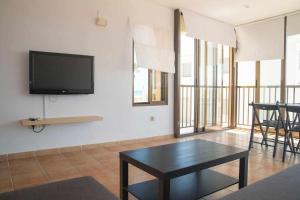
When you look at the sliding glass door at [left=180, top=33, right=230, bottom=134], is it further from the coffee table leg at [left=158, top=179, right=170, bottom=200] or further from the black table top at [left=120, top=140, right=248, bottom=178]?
the coffee table leg at [left=158, top=179, right=170, bottom=200]

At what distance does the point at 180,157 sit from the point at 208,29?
12.6 feet

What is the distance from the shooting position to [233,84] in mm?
5895

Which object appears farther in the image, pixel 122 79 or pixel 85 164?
pixel 122 79

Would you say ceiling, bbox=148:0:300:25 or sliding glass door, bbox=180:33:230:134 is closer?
ceiling, bbox=148:0:300:25

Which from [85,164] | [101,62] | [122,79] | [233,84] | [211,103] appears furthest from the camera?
[233,84]

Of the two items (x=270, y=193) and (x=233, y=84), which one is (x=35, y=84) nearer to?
(x=270, y=193)

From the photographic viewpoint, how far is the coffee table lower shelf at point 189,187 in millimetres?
1848

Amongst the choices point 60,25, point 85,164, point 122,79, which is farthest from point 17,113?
point 122,79

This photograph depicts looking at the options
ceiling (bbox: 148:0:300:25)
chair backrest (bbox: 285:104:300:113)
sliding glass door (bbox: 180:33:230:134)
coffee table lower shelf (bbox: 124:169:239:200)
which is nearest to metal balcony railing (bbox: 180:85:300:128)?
sliding glass door (bbox: 180:33:230:134)

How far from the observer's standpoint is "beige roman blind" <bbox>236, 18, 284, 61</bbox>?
5.05 metres

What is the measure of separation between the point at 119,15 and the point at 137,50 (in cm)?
64

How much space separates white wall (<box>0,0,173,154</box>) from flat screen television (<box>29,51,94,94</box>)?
0.12 meters

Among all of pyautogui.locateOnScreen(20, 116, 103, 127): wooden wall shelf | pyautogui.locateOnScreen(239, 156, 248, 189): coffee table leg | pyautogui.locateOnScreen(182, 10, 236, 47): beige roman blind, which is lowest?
pyautogui.locateOnScreen(239, 156, 248, 189): coffee table leg

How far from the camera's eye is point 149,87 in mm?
4488
